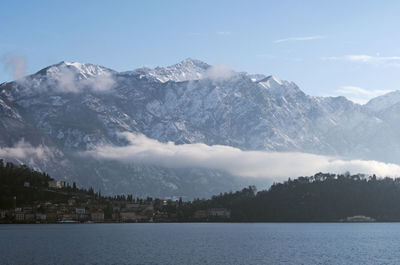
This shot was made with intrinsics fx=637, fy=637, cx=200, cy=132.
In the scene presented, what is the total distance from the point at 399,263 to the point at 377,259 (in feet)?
48.1

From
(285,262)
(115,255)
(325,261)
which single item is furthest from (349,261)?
(115,255)

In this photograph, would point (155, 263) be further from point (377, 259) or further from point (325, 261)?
point (377, 259)

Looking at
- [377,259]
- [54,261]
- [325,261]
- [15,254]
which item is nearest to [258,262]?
[325,261]

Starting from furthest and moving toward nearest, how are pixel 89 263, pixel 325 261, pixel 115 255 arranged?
1. pixel 115 255
2. pixel 325 261
3. pixel 89 263

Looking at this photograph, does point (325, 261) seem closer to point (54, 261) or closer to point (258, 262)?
point (258, 262)

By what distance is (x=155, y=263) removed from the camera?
177125mm

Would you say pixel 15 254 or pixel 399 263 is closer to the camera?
pixel 399 263

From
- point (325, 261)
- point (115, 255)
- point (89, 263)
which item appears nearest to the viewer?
point (89, 263)

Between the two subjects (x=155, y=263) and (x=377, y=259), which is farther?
(x=377, y=259)

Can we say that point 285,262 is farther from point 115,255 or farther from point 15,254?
point 15,254

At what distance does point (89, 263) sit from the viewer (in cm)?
17550

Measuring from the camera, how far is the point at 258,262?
7215 inches

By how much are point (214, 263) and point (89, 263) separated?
34.7 metres

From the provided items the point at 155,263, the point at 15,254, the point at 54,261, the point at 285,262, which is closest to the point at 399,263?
the point at 285,262
